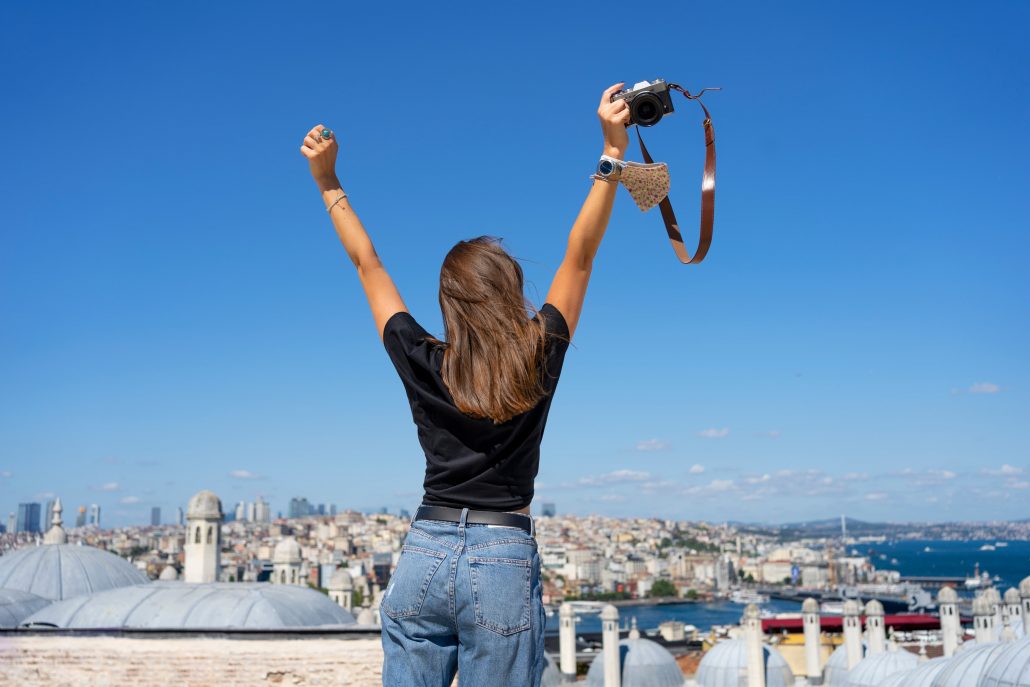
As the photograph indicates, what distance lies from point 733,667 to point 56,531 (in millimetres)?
13781

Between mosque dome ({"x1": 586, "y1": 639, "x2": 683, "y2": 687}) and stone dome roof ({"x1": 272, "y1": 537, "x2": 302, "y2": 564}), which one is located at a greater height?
stone dome roof ({"x1": 272, "y1": 537, "x2": 302, "y2": 564})

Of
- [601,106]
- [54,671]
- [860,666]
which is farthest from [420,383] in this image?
[860,666]

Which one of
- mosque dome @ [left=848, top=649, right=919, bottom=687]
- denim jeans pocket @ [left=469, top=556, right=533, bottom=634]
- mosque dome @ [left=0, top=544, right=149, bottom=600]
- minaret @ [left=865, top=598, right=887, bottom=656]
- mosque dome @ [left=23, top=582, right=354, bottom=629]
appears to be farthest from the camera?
minaret @ [left=865, top=598, right=887, bottom=656]

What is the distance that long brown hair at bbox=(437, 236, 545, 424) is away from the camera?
149 centimetres

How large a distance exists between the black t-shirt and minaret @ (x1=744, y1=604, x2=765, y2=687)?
1962cm

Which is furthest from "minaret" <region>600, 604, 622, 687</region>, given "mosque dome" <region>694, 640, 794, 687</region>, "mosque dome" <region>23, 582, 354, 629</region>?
"mosque dome" <region>23, 582, 354, 629</region>

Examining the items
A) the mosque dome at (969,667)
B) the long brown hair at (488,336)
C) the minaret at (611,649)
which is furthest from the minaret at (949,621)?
the long brown hair at (488,336)

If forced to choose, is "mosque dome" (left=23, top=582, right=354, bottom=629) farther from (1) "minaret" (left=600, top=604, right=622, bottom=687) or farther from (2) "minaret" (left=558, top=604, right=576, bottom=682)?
(2) "minaret" (left=558, top=604, right=576, bottom=682)

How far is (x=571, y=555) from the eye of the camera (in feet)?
333

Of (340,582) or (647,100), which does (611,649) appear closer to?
(340,582)

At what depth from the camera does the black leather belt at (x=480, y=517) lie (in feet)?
4.89

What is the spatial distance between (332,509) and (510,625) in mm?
183467

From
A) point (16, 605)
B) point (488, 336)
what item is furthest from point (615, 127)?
point (16, 605)

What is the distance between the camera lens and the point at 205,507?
44.3ft
